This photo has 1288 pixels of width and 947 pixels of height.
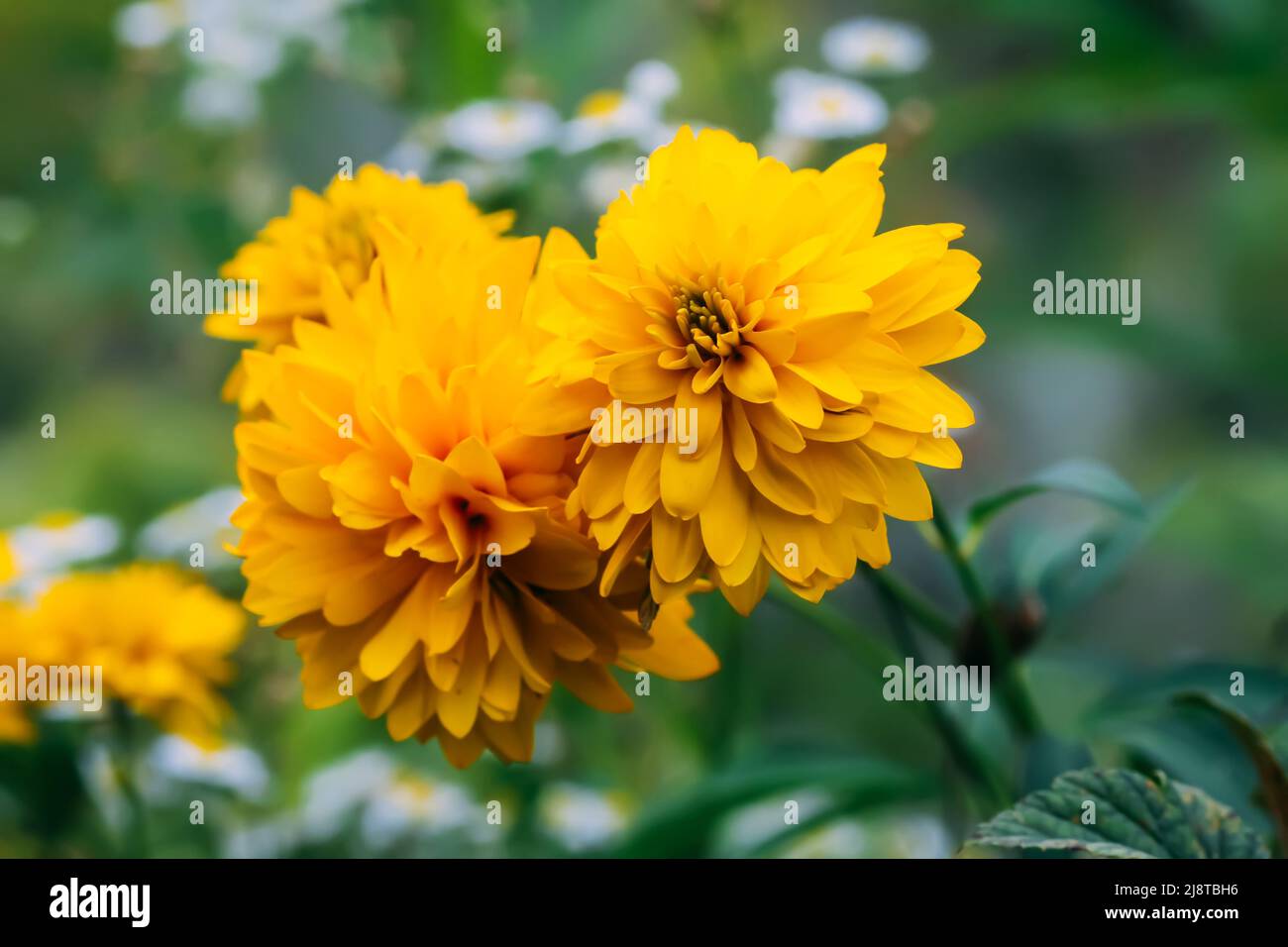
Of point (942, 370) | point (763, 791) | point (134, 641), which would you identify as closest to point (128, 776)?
point (134, 641)

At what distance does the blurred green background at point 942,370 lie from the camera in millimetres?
576

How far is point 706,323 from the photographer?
1.21ft

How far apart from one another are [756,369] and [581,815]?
0.45 meters

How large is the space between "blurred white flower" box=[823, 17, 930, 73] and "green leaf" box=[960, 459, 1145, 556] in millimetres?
444

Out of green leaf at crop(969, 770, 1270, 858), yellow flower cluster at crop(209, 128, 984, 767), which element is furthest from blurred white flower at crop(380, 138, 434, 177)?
green leaf at crop(969, 770, 1270, 858)

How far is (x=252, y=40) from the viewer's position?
0.94 meters

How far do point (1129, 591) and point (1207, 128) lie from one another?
671mm

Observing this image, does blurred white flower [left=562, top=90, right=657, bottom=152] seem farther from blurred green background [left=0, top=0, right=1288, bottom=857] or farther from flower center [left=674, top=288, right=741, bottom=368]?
flower center [left=674, top=288, right=741, bottom=368]

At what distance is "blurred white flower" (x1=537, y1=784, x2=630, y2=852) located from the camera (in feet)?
2.34

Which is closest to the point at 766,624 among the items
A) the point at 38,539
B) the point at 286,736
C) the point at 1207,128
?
the point at 286,736

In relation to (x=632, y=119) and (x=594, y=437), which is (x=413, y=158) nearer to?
(x=632, y=119)

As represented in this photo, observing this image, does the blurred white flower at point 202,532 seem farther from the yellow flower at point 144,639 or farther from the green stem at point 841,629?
the green stem at point 841,629
